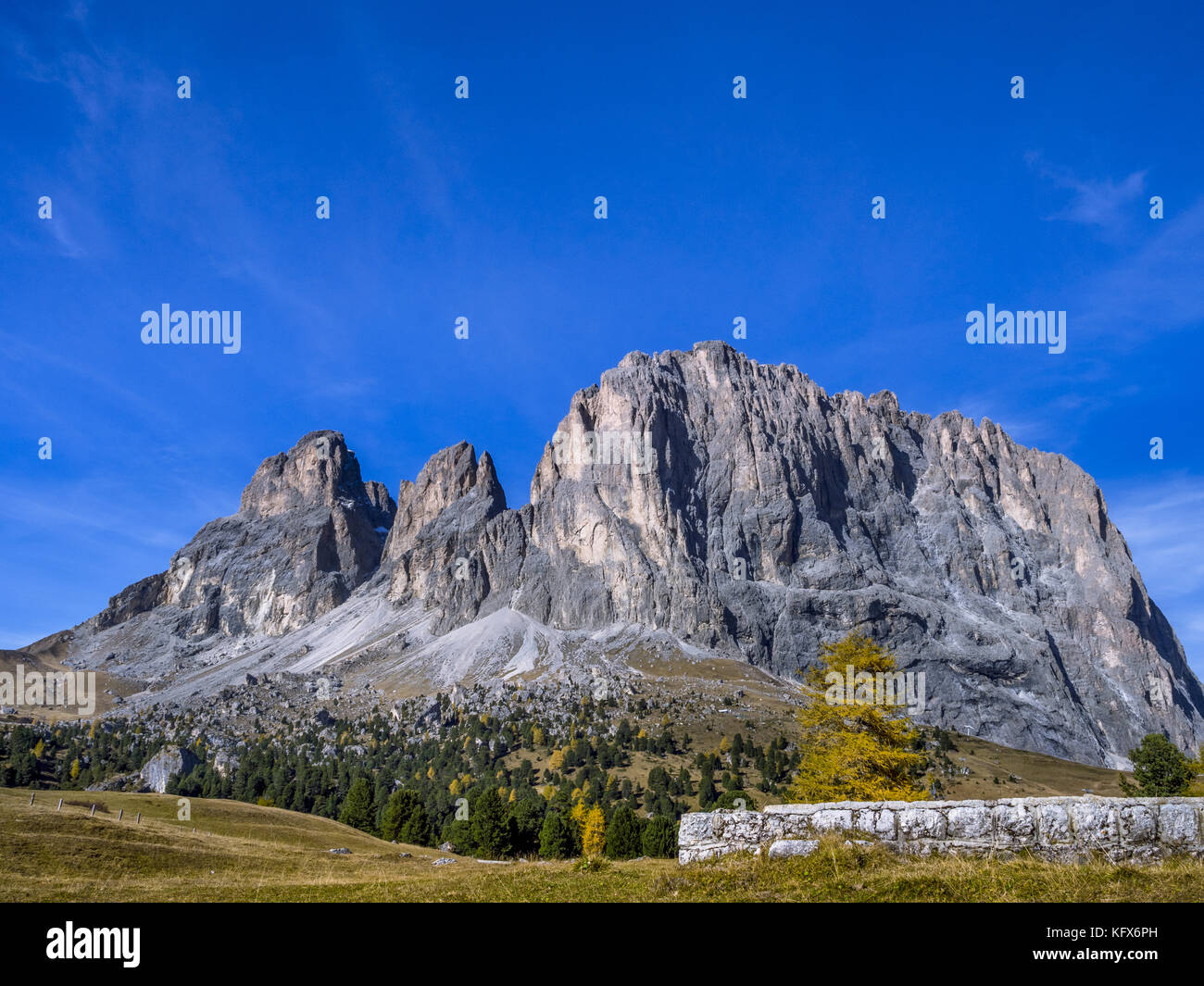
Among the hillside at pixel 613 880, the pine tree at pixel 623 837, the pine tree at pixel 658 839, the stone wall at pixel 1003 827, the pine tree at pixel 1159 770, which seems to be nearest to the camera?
the hillside at pixel 613 880

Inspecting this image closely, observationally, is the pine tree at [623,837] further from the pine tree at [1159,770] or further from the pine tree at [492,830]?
the pine tree at [1159,770]

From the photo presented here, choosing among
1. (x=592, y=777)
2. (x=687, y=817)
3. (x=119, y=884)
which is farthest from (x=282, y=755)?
(x=687, y=817)

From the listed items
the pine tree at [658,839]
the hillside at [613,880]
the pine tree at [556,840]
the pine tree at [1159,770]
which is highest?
the hillside at [613,880]

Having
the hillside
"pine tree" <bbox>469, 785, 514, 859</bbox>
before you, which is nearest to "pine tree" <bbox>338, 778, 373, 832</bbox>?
"pine tree" <bbox>469, 785, 514, 859</bbox>

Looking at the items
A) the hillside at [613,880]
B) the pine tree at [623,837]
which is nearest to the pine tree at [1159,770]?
the pine tree at [623,837]

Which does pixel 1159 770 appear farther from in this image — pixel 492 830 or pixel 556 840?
pixel 492 830

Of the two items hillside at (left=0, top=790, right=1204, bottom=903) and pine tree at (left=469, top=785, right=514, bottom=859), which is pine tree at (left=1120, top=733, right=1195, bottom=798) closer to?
pine tree at (left=469, top=785, right=514, bottom=859)

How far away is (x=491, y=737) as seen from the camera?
189750mm

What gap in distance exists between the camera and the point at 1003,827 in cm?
1562

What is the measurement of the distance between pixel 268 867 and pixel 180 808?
34954mm

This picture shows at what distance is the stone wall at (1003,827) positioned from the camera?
14992mm
